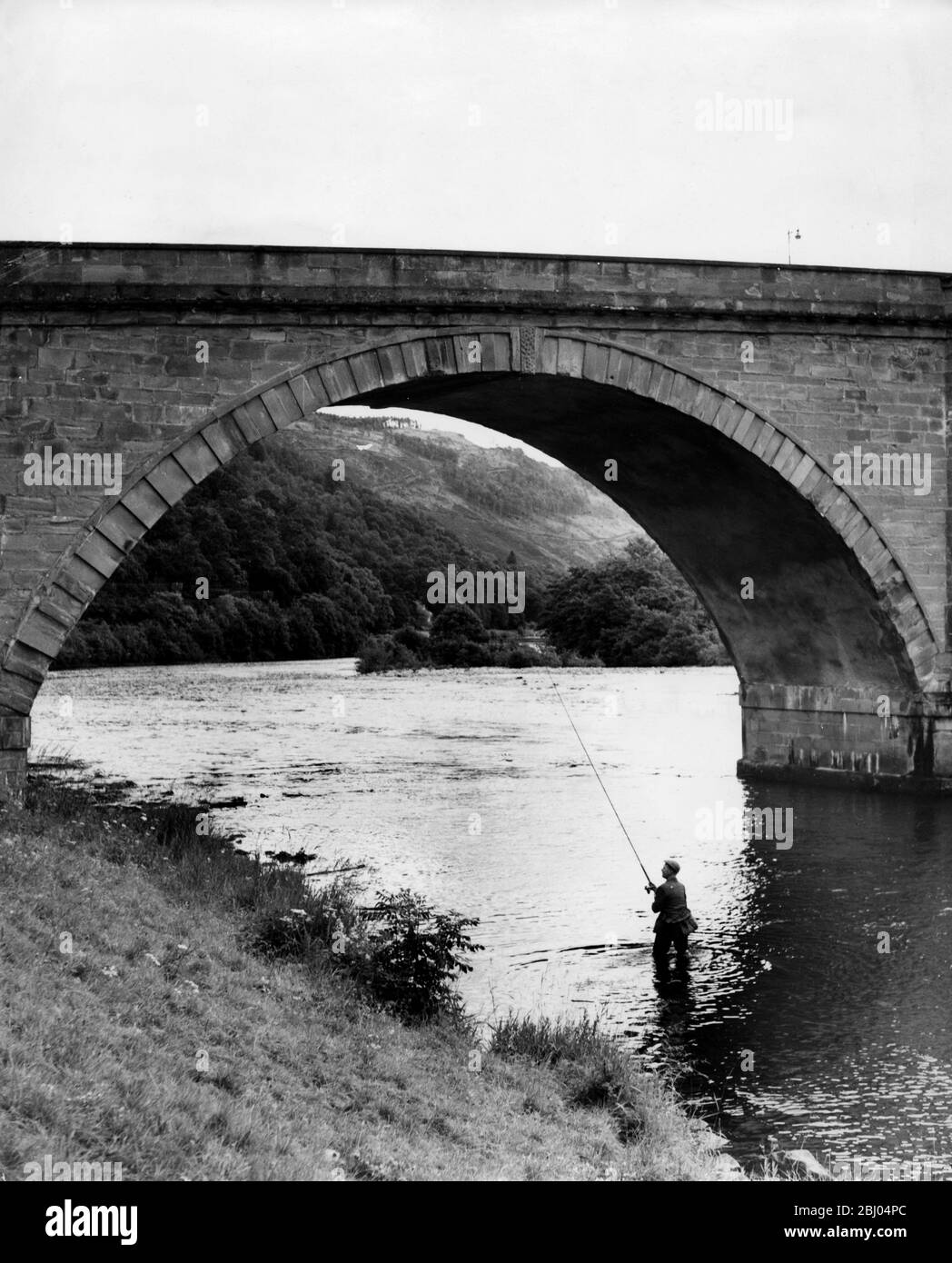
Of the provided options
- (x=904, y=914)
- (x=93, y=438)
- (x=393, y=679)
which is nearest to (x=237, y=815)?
(x=93, y=438)

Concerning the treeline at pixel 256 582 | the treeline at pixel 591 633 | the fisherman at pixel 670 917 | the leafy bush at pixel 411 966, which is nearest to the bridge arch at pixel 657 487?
the leafy bush at pixel 411 966

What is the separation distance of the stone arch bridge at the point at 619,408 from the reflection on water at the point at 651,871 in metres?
2.13

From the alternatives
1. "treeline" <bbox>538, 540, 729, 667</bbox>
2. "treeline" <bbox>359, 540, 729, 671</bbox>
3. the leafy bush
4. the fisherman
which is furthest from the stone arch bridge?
"treeline" <bbox>538, 540, 729, 667</bbox>

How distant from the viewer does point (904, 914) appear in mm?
12812

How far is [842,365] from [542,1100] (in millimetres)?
13028

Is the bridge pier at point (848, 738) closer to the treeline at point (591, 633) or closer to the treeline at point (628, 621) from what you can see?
the treeline at point (591, 633)

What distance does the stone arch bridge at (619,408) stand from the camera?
14141 millimetres

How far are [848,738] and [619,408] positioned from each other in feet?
20.0

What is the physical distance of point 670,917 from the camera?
11141mm

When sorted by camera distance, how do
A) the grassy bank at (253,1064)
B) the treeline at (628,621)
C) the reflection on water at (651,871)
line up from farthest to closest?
1. the treeline at (628,621)
2. the reflection on water at (651,871)
3. the grassy bank at (253,1064)

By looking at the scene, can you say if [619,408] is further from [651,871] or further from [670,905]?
[670,905]

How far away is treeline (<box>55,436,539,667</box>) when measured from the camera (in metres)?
57.0

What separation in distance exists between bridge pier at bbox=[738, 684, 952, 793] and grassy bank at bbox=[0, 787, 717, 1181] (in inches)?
435
